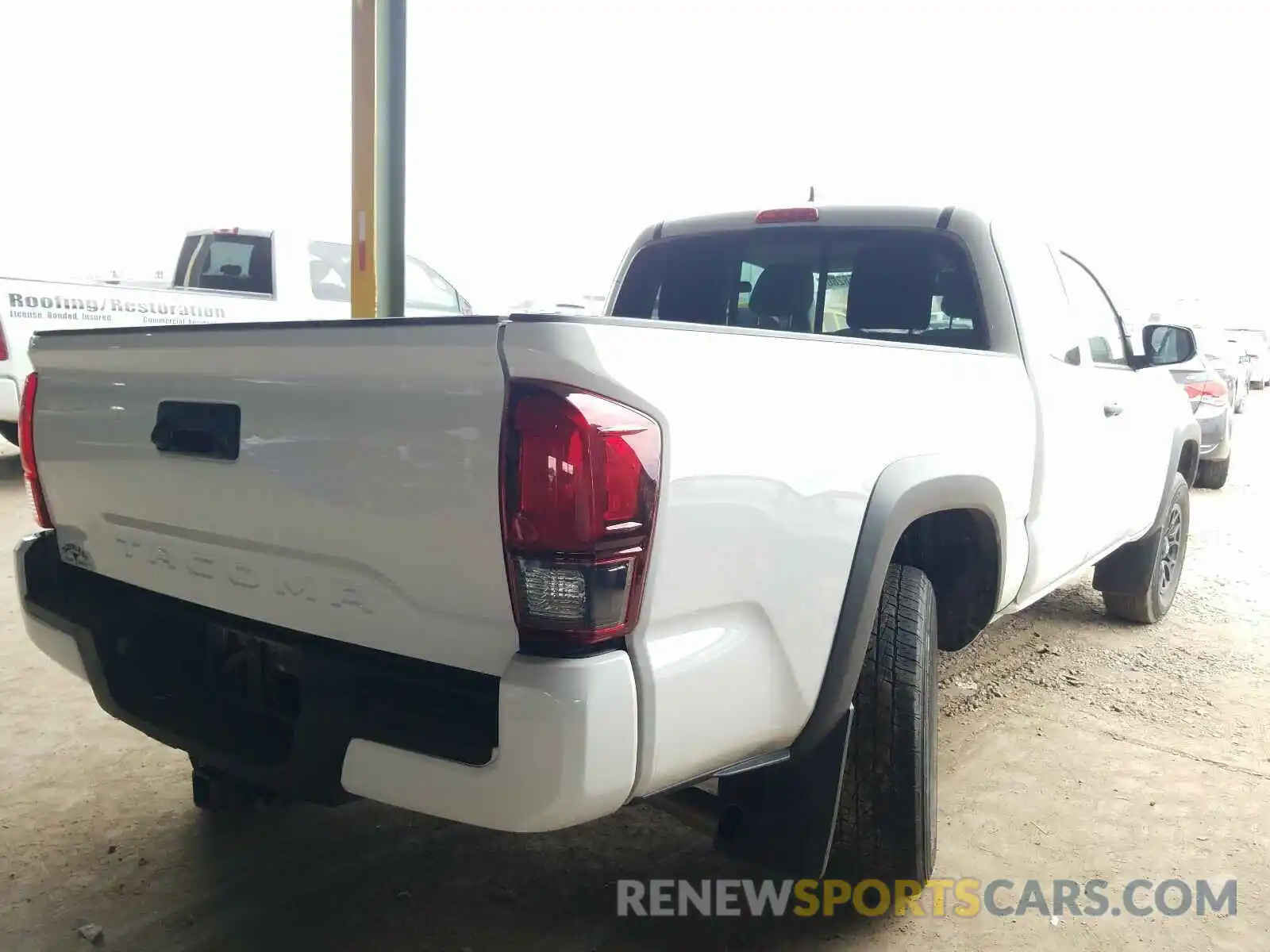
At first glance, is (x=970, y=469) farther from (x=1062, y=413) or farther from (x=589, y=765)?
(x=589, y=765)

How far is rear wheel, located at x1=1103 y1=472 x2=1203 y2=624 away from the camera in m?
4.34

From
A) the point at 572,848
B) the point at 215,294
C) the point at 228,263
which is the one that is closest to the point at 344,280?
the point at 228,263

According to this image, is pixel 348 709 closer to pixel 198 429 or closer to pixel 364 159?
pixel 198 429

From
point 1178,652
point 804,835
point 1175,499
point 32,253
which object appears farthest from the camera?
point 32,253

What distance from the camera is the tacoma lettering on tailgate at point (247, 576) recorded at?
1.63 metres

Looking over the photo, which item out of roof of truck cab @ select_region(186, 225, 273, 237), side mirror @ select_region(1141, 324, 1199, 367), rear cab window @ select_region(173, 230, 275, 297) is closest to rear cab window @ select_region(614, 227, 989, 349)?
side mirror @ select_region(1141, 324, 1199, 367)

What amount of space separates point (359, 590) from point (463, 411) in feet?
1.30

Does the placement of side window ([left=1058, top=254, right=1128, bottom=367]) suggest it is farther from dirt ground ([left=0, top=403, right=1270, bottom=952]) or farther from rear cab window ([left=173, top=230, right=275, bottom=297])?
rear cab window ([left=173, top=230, right=275, bottom=297])

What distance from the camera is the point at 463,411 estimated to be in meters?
1.43

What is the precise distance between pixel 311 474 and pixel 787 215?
1977 millimetres

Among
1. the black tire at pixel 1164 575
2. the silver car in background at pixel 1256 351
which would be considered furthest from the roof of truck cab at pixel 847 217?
the silver car in background at pixel 1256 351

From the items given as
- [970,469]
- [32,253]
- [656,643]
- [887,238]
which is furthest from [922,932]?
[32,253]

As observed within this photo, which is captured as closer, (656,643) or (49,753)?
(656,643)

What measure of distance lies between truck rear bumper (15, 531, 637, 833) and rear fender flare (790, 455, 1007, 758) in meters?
0.53
